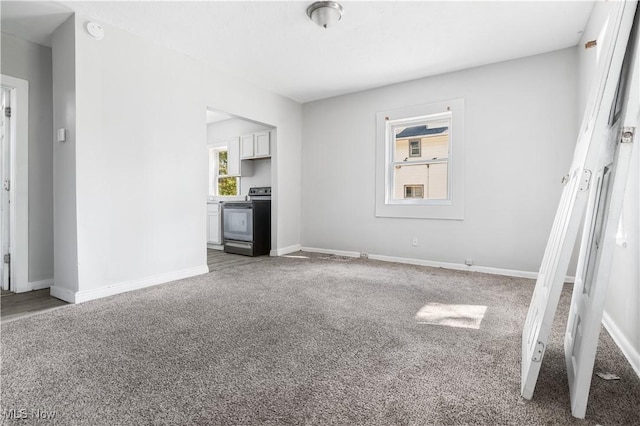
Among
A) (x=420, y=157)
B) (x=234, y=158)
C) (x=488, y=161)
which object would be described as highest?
(x=234, y=158)

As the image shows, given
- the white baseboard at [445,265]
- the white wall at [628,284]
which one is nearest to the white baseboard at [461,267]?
the white baseboard at [445,265]

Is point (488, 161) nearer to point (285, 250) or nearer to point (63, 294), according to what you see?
point (285, 250)

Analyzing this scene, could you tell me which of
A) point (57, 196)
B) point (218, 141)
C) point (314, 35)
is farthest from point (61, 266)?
point (218, 141)

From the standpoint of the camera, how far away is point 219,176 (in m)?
6.36

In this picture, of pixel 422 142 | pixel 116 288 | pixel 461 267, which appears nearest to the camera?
pixel 116 288

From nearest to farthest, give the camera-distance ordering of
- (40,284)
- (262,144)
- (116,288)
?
(116,288), (40,284), (262,144)

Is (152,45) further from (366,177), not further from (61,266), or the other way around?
(366,177)

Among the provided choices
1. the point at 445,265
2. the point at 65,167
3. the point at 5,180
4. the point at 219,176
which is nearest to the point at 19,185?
the point at 5,180

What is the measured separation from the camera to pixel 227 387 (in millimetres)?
1369

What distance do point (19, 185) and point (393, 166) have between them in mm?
4088

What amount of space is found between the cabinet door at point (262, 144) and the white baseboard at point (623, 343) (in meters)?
4.43

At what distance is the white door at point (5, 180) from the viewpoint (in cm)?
294

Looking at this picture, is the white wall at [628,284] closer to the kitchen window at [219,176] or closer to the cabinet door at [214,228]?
the cabinet door at [214,228]

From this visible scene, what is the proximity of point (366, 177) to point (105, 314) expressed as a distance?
11.1 ft
